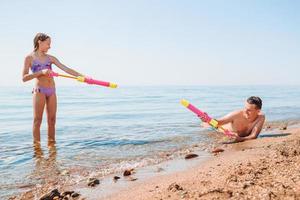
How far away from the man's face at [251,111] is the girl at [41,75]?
3772mm

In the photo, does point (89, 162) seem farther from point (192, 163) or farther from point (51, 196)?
point (51, 196)

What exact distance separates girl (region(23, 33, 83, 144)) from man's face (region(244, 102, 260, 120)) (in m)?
3.77

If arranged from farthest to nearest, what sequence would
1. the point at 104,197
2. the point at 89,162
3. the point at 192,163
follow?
the point at 89,162 → the point at 192,163 → the point at 104,197

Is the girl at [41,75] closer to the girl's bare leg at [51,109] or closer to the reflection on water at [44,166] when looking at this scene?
the girl's bare leg at [51,109]

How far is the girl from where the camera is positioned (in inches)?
269

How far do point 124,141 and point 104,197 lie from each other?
4.38 m

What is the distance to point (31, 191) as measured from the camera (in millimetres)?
4406

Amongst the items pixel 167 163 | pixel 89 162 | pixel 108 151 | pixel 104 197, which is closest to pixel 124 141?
pixel 108 151

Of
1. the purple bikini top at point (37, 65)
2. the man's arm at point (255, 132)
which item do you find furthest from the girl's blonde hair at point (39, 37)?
the man's arm at point (255, 132)

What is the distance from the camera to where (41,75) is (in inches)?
275

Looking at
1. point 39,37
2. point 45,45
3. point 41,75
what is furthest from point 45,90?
point 39,37

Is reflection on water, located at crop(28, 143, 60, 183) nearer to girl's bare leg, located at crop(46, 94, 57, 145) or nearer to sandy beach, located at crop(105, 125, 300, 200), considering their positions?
girl's bare leg, located at crop(46, 94, 57, 145)

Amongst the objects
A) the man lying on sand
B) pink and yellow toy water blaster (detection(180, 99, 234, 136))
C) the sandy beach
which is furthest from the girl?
the man lying on sand

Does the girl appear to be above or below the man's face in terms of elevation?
above
